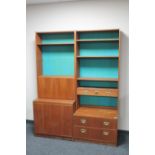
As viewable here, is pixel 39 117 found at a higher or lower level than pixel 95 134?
higher

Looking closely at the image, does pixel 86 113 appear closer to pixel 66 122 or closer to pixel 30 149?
pixel 66 122

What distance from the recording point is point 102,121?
3.25 metres

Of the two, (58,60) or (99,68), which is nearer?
(99,68)

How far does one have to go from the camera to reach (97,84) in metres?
3.74

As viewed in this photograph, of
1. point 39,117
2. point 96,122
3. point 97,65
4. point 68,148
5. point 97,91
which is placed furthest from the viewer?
point 97,65

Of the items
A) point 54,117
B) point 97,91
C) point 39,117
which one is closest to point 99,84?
point 97,91

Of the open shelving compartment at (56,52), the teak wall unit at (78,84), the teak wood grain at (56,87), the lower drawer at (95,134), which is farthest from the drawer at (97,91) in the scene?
the lower drawer at (95,134)

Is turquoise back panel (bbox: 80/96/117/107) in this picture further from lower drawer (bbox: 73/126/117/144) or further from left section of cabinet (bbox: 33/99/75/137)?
lower drawer (bbox: 73/126/117/144)

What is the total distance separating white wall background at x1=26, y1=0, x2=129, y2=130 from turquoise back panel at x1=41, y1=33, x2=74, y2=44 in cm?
14

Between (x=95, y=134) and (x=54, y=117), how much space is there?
0.82 m

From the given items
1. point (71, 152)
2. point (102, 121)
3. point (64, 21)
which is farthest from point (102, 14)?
point (71, 152)

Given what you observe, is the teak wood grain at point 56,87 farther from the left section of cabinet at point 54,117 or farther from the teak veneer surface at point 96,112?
the teak veneer surface at point 96,112

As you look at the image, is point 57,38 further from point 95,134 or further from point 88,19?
point 95,134
